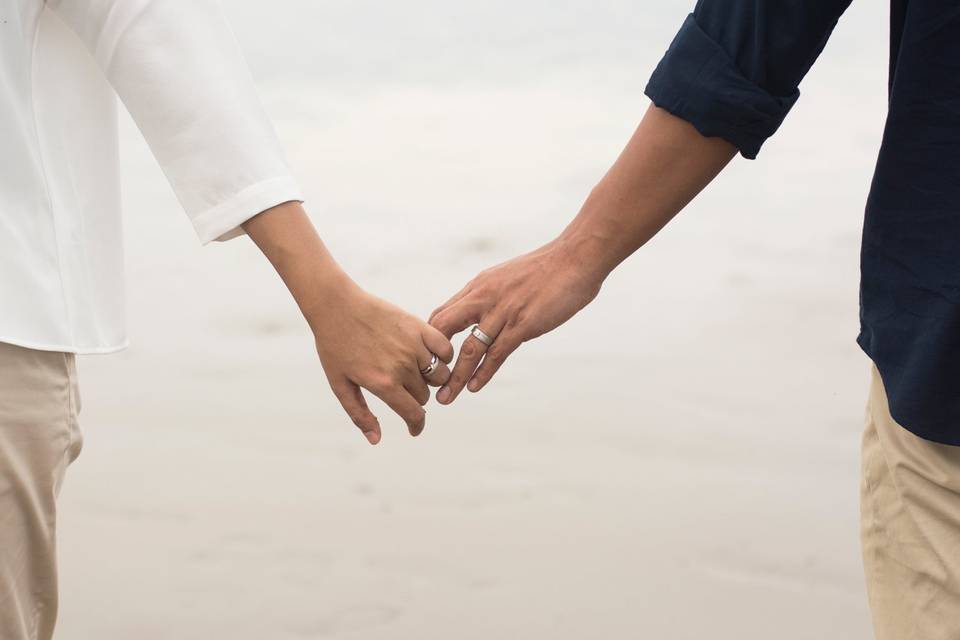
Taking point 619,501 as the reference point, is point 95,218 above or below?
above

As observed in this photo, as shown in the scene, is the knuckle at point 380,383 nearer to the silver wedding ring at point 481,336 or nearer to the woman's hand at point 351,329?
the woman's hand at point 351,329

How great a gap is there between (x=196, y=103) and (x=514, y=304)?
557 millimetres

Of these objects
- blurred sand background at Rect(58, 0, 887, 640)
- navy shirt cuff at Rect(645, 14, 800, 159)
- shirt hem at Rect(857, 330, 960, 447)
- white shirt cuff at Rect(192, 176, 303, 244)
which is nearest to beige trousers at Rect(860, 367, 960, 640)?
shirt hem at Rect(857, 330, 960, 447)

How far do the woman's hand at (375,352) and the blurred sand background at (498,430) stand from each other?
0.64m

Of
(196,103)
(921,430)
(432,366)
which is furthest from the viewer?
(432,366)

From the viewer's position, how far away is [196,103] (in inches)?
48.8

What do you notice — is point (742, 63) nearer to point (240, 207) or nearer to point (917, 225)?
point (917, 225)

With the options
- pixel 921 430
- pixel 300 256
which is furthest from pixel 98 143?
pixel 921 430

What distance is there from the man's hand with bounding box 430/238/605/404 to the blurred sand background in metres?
0.60

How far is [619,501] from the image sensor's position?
8.16 ft

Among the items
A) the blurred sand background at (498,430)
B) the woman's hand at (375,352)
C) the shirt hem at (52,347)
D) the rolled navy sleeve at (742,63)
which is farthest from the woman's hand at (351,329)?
the blurred sand background at (498,430)

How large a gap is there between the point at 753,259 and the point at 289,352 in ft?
4.04

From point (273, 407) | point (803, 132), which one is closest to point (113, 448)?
point (273, 407)

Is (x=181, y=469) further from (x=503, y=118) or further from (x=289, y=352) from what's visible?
(x=503, y=118)
